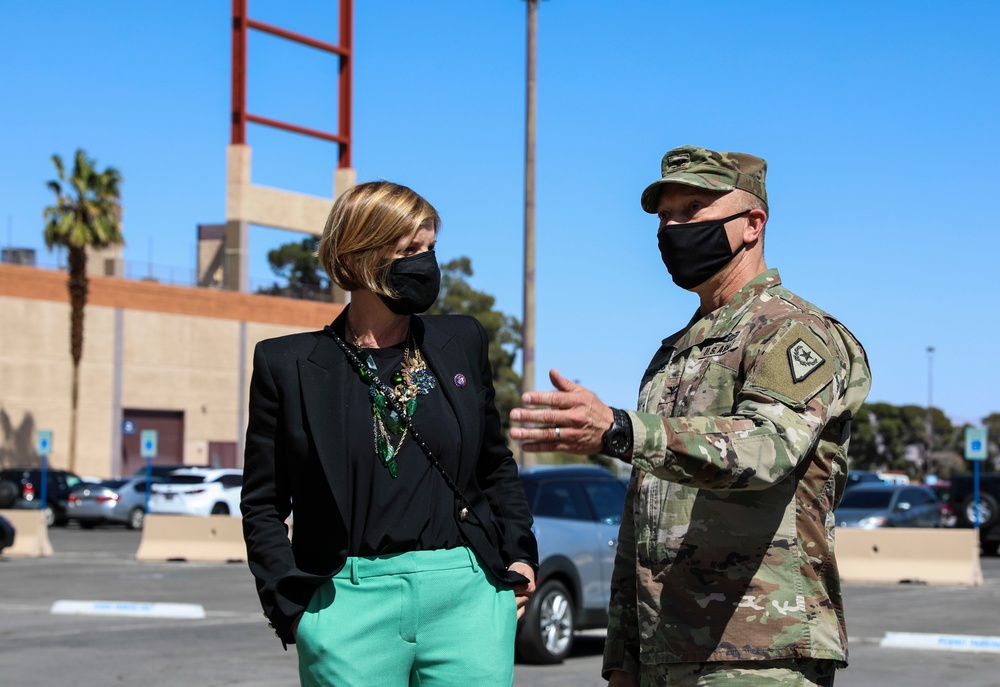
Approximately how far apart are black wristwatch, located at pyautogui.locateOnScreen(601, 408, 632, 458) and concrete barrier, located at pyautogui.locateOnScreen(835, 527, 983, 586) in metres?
19.5

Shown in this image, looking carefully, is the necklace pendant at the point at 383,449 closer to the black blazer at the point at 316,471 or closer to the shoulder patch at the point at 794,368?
the black blazer at the point at 316,471

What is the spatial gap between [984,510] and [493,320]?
4022cm

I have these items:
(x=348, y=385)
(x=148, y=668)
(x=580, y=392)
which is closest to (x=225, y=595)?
(x=148, y=668)

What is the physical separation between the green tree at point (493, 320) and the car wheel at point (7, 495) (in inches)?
1192

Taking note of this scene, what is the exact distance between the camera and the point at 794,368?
304cm

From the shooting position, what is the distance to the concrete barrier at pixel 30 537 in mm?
26344

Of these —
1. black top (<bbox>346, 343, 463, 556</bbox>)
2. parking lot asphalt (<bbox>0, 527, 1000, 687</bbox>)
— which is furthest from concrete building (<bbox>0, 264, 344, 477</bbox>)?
black top (<bbox>346, 343, 463, 556</bbox>)

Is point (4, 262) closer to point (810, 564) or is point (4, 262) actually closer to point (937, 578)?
point (937, 578)

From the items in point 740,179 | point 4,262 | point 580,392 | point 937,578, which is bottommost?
point 937,578

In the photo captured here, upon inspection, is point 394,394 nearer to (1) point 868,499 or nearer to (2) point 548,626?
(2) point 548,626

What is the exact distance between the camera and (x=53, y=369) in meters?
51.4

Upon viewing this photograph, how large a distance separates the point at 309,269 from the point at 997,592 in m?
69.9

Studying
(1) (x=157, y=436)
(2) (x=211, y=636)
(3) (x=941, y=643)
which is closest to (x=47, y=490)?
(1) (x=157, y=436)

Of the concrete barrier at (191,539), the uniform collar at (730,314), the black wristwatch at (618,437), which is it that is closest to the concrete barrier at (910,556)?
the concrete barrier at (191,539)
